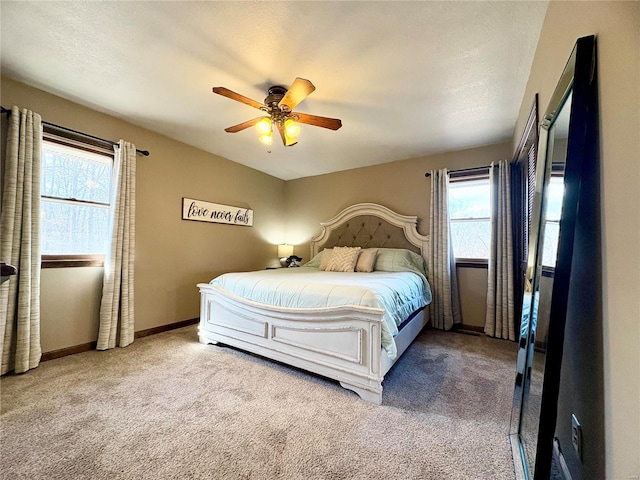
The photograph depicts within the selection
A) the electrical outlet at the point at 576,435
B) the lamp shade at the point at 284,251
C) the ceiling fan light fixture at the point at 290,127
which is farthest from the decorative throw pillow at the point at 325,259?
the electrical outlet at the point at 576,435

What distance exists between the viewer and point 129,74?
2.18 metres

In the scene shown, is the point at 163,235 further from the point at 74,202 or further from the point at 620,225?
the point at 620,225

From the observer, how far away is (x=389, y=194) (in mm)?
4195

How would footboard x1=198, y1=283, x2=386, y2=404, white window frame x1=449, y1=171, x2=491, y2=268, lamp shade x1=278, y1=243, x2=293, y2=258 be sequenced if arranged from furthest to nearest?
lamp shade x1=278, y1=243, x2=293, y2=258, white window frame x1=449, y1=171, x2=491, y2=268, footboard x1=198, y1=283, x2=386, y2=404

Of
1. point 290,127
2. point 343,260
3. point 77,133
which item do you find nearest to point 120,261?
point 77,133

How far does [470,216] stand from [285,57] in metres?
3.02

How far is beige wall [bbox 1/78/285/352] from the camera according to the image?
255 centimetres

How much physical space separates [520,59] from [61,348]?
15.4ft

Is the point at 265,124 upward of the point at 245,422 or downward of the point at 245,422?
upward

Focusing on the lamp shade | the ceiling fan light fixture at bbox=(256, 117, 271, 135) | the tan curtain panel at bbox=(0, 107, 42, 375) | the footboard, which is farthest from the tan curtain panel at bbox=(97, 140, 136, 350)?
the lamp shade

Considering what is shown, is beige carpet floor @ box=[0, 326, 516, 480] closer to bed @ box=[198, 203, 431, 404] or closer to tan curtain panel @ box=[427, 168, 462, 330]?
bed @ box=[198, 203, 431, 404]

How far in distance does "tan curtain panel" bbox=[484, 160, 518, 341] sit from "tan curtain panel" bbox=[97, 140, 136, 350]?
4186mm

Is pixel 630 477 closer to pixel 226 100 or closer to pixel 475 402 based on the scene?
pixel 475 402

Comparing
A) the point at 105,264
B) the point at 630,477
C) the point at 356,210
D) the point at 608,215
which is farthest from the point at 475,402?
the point at 105,264
